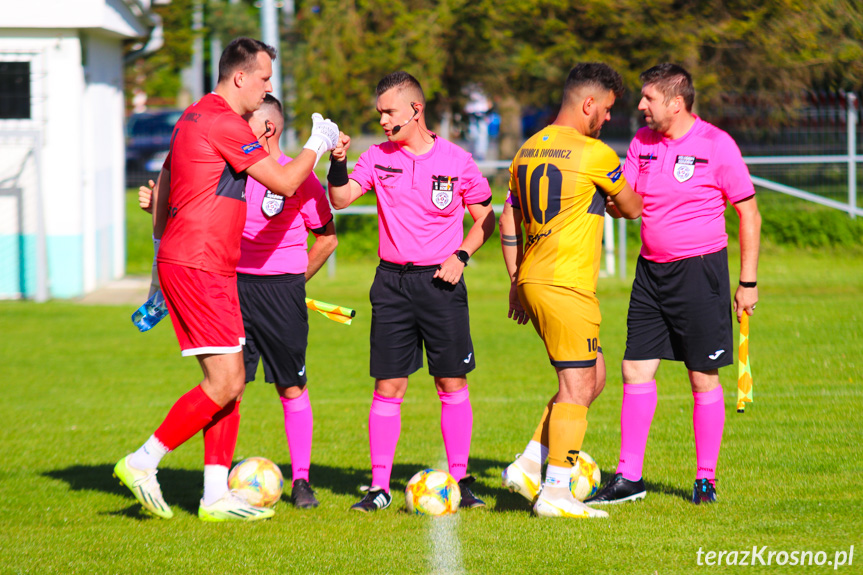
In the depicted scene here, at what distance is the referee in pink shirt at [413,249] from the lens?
5262mm

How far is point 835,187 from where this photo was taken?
53.8 feet

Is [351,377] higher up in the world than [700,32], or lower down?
lower down

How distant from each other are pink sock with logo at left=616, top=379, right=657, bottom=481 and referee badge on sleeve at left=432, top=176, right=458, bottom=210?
143 centimetres

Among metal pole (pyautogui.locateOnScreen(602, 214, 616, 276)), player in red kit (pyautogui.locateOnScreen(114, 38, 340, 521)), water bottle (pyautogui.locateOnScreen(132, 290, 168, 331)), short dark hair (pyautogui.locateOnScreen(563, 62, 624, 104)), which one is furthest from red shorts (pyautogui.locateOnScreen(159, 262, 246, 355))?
metal pole (pyautogui.locateOnScreen(602, 214, 616, 276))

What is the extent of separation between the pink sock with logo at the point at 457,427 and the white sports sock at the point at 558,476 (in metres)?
0.63

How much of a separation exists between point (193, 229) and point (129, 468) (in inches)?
48.6

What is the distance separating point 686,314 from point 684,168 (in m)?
0.77

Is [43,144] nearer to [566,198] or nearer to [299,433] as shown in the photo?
[299,433]

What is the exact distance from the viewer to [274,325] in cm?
549

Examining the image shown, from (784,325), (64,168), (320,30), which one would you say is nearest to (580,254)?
(784,325)

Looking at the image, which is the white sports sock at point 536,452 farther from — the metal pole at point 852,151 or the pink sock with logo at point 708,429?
the metal pole at point 852,151

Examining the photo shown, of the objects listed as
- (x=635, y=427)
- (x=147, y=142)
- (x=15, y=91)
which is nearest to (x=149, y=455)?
(x=635, y=427)

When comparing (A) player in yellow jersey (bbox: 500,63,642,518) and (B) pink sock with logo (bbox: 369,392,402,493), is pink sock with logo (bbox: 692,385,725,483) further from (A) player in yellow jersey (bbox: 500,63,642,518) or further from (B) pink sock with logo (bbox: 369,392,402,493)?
(B) pink sock with logo (bbox: 369,392,402,493)

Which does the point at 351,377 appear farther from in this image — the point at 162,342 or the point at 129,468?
the point at 129,468
